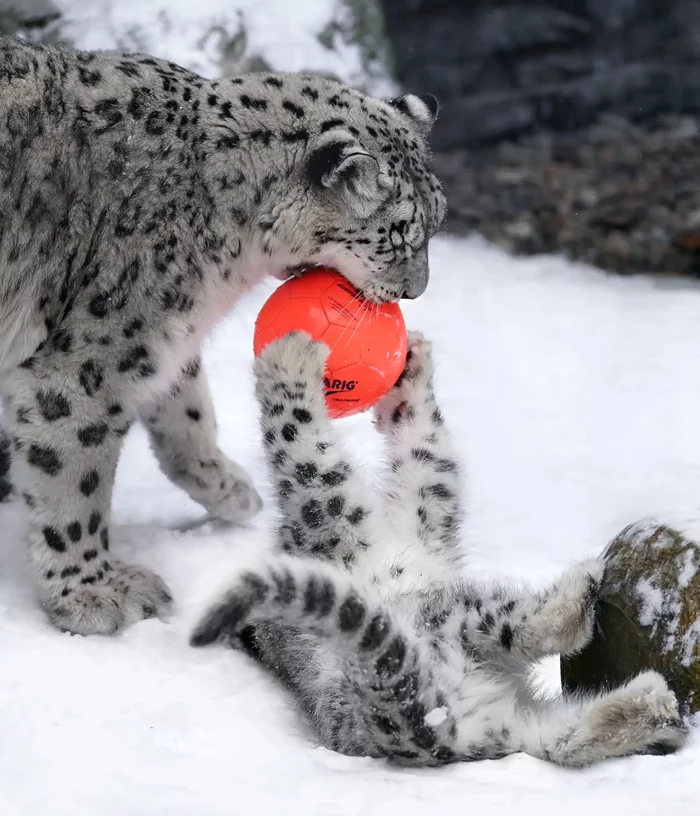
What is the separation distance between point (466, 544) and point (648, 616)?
1.43 metres

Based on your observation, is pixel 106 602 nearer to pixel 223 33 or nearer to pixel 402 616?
pixel 402 616

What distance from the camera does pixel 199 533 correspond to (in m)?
4.55

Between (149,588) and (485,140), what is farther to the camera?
(485,140)

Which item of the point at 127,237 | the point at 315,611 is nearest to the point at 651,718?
the point at 315,611

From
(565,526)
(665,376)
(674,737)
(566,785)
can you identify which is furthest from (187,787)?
(665,376)

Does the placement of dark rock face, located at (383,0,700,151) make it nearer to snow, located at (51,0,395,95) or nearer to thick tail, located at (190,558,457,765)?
snow, located at (51,0,395,95)

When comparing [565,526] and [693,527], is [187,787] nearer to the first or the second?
[693,527]

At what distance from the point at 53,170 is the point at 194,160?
1.52 feet

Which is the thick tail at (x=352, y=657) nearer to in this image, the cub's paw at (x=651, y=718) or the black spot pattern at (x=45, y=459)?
the cub's paw at (x=651, y=718)

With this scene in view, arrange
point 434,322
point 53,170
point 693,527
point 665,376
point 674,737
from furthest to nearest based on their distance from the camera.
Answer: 1. point 434,322
2. point 665,376
3. point 53,170
4. point 693,527
5. point 674,737

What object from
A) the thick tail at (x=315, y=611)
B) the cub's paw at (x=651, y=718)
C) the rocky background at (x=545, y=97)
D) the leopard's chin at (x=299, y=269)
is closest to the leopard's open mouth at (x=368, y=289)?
the leopard's chin at (x=299, y=269)

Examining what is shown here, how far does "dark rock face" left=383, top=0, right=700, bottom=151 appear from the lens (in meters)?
8.73

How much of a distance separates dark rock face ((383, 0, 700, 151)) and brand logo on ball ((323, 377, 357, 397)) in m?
5.46

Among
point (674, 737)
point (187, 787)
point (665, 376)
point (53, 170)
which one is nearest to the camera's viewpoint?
point (187, 787)
